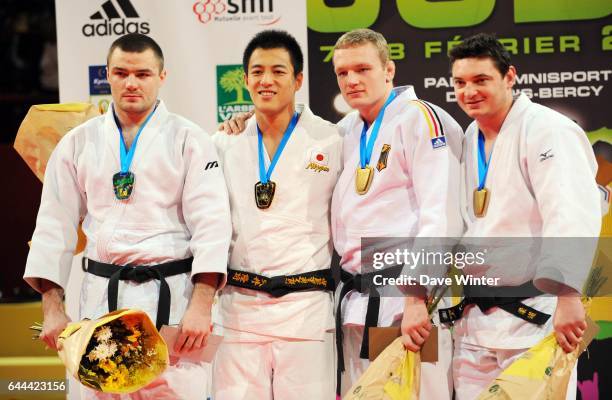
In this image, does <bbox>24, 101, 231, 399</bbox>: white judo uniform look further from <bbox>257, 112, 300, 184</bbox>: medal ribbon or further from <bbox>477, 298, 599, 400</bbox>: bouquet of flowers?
<bbox>477, 298, 599, 400</bbox>: bouquet of flowers

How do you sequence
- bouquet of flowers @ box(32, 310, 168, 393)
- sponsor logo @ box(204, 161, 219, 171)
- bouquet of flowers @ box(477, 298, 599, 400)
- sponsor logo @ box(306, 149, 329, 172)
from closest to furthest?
bouquet of flowers @ box(477, 298, 599, 400), bouquet of flowers @ box(32, 310, 168, 393), sponsor logo @ box(204, 161, 219, 171), sponsor logo @ box(306, 149, 329, 172)

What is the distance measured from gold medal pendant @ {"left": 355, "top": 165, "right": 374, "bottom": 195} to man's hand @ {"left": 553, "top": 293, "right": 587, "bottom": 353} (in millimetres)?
992

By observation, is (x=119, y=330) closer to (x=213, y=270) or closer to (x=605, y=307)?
(x=213, y=270)

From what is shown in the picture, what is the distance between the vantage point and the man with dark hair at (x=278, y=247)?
12.0ft

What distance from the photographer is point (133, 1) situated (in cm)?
504

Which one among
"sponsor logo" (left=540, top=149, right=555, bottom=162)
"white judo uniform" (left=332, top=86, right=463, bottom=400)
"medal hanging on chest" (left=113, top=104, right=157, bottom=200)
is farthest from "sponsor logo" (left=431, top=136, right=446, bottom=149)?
"medal hanging on chest" (left=113, top=104, right=157, bottom=200)

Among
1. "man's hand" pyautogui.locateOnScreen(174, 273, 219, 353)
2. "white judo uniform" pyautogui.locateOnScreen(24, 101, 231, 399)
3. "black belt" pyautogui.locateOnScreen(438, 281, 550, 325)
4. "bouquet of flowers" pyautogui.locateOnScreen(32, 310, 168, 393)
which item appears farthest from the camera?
"white judo uniform" pyautogui.locateOnScreen(24, 101, 231, 399)

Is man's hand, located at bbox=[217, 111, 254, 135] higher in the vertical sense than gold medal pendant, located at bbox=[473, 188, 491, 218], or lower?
higher

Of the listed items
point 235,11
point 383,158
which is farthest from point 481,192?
point 235,11

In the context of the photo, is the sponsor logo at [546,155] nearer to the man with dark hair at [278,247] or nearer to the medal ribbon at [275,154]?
the man with dark hair at [278,247]

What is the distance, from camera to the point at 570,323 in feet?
10.4

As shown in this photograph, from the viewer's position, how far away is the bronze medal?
147 inches

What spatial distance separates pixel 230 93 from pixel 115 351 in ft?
7.15

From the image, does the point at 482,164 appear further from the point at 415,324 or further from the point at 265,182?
the point at 265,182
